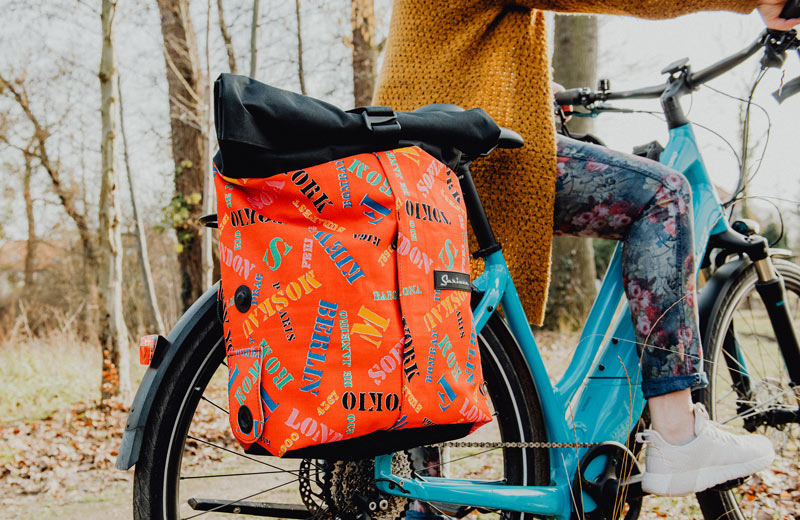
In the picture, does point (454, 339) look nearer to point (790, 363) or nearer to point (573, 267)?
point (790, 363)

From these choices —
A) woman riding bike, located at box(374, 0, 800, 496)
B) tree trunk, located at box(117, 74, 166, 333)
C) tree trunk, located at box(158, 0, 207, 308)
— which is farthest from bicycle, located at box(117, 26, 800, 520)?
tree trunk, located at box(158, 0, 207, 308)

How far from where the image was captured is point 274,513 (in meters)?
1.34

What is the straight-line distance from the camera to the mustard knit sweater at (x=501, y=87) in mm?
1644

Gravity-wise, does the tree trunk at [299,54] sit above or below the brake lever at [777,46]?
above

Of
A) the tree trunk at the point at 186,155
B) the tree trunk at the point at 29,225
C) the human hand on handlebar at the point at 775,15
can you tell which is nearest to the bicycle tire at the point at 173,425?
the human hand on handlebar at the point at 775,15

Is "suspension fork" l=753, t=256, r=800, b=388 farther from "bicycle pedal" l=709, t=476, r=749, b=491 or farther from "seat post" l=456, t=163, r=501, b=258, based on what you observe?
"seat post" l=456, t=163, r=501, b=258

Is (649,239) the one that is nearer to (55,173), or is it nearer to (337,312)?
(337,312)

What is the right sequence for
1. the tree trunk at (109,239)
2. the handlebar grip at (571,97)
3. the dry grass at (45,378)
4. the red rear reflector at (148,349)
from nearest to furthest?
the red rear reflector at (148,349), the handlebar grip at (571,97), the tree trunk at (109,239), the dry grass at (45,378)

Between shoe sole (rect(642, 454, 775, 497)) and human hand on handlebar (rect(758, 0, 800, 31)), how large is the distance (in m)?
1.23

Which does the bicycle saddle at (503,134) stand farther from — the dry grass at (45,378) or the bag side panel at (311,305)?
the dry grass at (45,378)

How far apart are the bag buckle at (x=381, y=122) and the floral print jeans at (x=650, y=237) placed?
68cm

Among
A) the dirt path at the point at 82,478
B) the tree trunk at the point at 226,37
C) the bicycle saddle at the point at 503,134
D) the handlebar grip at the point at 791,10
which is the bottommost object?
the dirt path at the point at 82,478

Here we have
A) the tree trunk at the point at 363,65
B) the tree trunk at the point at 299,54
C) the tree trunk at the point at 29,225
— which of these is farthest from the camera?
the tree trunk at the point at 29,225

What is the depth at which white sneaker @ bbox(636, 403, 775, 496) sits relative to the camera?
60.9 inches
